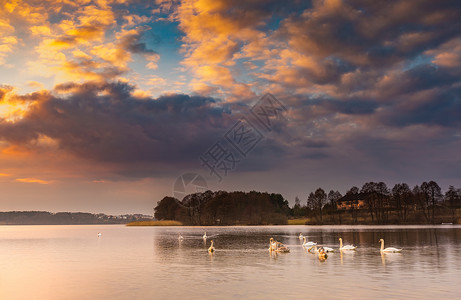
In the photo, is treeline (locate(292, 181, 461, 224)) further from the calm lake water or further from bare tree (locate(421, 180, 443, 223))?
the calm lake water

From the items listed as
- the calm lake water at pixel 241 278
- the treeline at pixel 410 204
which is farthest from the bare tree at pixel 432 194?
the calm lake water at pixel 241 278

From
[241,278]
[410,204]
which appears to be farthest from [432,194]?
[241,278]

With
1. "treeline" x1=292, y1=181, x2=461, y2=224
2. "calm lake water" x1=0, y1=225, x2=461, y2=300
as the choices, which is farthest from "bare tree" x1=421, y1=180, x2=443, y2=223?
"calm lake water" x1=0, y1=225, x2=461, y2=300

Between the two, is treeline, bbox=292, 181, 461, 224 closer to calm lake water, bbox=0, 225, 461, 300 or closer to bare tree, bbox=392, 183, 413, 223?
bare tree, bbox=392, 183, 413, 223

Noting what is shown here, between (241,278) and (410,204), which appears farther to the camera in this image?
(410,204)

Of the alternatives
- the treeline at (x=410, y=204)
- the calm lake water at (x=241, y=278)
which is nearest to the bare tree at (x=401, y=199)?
the treeline at (x=410, y=204)

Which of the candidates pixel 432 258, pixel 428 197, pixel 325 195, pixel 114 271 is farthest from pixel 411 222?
Result: pixel 114 271

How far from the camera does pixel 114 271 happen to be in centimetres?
3088

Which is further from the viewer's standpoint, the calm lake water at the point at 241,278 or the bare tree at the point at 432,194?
the bare tree at the point at 432,194

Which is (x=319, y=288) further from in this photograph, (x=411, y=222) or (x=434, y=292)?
(x=411, y=222)

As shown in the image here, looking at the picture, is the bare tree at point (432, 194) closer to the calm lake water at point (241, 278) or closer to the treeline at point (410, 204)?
the treeline at point (410, 204)

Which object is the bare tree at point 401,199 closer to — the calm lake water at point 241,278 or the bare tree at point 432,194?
the bare tree at point 432,194

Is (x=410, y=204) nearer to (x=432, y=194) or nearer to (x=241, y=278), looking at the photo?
(x=432, y=194)

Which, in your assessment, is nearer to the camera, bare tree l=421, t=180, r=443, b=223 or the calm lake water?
the calm lake water
